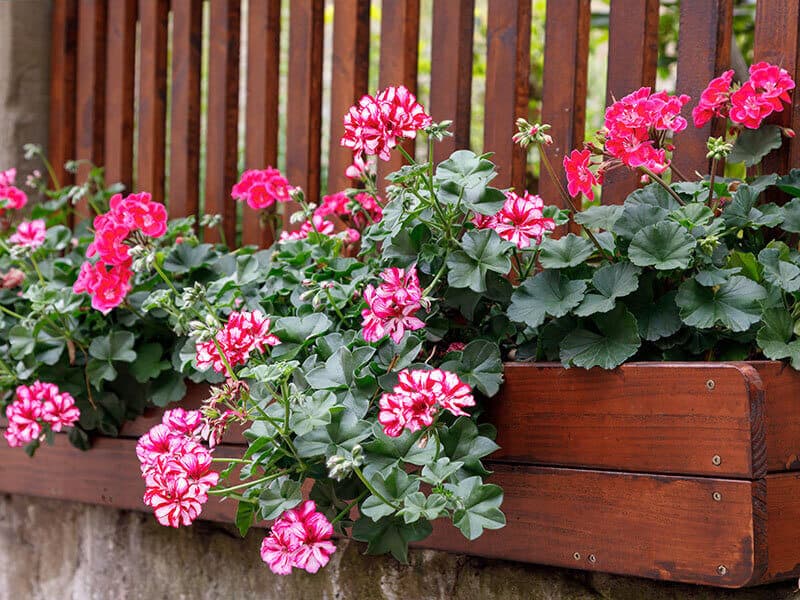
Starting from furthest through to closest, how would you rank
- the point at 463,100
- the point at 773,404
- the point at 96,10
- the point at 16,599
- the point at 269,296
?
1. the point at 96,10
2. the point at 16,599
3. the point at 463,100
4. the point at 269,296
5. the point at 773,404

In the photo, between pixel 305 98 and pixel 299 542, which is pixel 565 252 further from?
pixel 305 98

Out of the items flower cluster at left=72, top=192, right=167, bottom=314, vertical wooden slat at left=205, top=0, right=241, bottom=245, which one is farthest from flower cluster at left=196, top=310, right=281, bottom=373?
vertical wooden slat at left=205, top=0, right=241, bottom=245

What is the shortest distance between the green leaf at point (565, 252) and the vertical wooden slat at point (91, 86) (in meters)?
1.67

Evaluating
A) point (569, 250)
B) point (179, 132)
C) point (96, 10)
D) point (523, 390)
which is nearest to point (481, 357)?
point (523, 390)

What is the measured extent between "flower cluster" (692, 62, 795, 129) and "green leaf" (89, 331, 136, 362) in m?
1.09

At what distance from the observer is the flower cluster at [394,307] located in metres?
1.39

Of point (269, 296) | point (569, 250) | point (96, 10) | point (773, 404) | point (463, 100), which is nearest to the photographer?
point (773, 404)

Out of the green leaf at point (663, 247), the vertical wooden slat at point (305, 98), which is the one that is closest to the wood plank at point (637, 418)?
the green leaf at point (663, 247)

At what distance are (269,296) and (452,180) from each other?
1.46ft

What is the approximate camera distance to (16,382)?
6.56ft

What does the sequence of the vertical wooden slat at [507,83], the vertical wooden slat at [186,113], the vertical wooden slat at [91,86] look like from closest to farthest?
1. the vertical wooden slat at [507,83]
2. the vertical wooden slat at [186,113]
3. the vertical wooden slat at [91,86]

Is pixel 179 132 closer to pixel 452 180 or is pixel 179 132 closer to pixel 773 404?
pixel 452 180

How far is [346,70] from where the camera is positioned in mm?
2137

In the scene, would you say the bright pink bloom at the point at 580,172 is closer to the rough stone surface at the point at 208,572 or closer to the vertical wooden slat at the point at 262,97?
the rough stone surface at the point at 208,572
